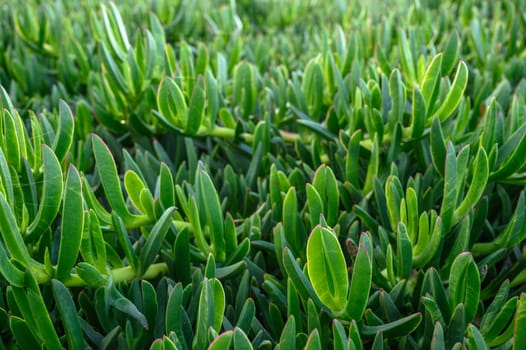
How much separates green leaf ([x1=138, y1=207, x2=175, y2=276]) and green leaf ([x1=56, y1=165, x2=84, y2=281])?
0.09 metres

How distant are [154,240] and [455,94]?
46cm

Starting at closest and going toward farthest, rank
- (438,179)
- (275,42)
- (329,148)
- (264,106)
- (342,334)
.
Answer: (342,334)
(438,179)
(329,148)
(264,106)
(275,42)

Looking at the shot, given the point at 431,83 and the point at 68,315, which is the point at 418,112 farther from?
the point at 68,315

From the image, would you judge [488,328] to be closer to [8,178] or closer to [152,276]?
[152,276]

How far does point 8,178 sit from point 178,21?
107cm

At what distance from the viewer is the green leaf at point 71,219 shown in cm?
60

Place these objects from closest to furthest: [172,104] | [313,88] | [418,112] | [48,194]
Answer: [48,194] < [418,112] < [172,104] < [313,88]

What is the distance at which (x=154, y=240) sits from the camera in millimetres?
688

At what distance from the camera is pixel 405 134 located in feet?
3.01

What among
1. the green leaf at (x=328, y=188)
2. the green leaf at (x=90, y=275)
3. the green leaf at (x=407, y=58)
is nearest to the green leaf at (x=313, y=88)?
the green leaf at (x=407, y=58)

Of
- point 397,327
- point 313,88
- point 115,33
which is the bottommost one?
point 397,327

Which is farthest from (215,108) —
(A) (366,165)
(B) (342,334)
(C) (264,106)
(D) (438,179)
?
(B) (342,334)

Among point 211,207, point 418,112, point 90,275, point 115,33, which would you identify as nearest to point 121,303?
point 90,275

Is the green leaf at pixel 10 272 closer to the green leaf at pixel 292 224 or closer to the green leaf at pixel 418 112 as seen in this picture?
the green leaf at pixel 292 224
